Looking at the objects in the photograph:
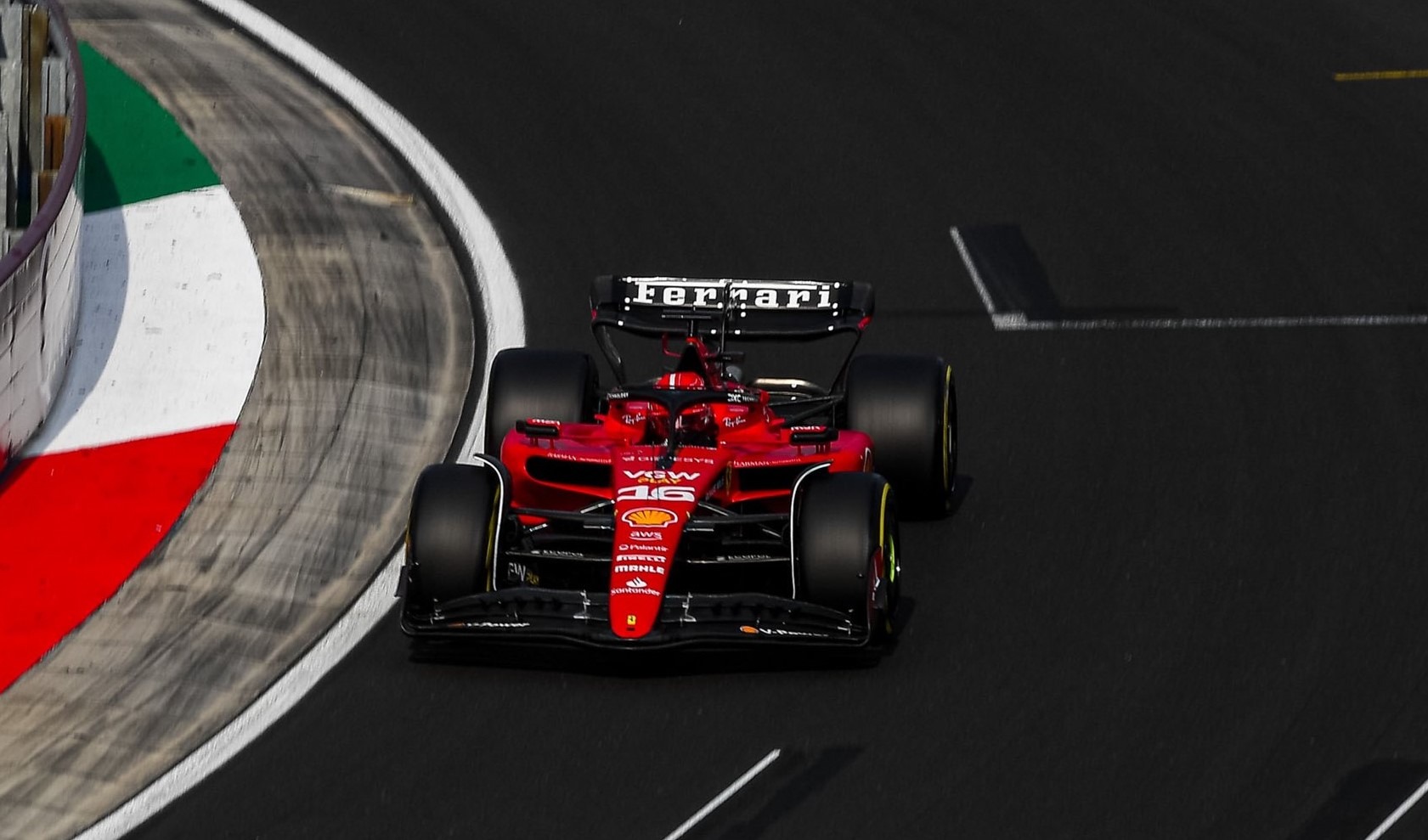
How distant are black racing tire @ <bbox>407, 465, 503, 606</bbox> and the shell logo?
0.60 m

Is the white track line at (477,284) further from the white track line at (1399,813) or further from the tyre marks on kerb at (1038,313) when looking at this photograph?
the white track line at (1399,813)

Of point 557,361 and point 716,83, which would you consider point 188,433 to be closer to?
point 557,361

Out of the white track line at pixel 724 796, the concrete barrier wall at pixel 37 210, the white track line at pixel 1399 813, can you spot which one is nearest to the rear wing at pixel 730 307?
the concrete barrier wall at pixel 37 210

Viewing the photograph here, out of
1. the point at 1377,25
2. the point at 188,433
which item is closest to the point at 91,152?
the point at 188,433

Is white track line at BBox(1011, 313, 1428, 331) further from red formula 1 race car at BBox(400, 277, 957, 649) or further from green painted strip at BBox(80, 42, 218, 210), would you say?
green painted strip at BBox(80, 42, 218, 210)

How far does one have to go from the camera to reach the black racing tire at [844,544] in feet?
37.1

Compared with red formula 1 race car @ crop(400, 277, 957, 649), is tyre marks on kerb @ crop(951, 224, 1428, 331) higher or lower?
higher

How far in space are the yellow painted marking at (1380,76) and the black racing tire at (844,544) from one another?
9.69 metres

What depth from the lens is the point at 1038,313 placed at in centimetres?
1631

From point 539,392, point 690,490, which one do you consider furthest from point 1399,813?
point 539,392

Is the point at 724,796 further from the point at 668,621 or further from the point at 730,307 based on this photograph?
the point at 730,307

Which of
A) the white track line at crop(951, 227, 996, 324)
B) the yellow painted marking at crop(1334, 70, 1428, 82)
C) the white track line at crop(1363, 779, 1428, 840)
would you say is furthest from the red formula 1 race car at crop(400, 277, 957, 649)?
the yellow painted marking at crop(1334, 70, 1428, 82)

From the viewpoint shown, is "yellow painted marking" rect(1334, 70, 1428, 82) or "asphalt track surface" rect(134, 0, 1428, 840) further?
"yellow painted marking" rect(1334, 70, 1428, 82)

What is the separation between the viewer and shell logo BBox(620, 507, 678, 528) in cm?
1152
